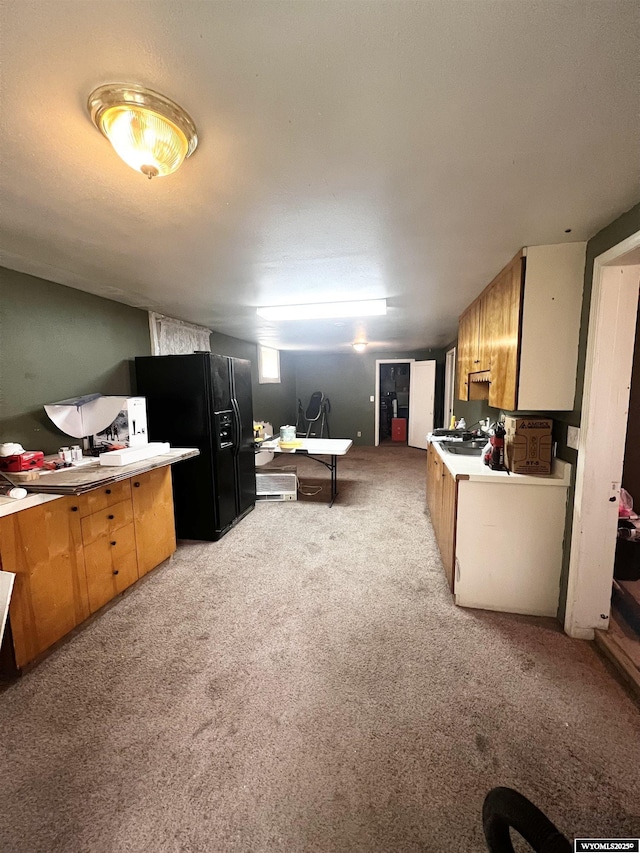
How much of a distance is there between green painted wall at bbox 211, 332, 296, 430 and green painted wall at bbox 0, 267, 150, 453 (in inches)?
71.1

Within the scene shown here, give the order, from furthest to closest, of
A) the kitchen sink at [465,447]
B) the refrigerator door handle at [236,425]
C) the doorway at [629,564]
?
the refrigerator door handle at [236,425] → the kitchen sink at [465,447] → the doorway at [629,564]

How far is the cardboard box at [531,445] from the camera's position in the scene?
6.69 ft

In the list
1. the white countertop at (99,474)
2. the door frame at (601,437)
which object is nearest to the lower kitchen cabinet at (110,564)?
the white countertop at (99,474)

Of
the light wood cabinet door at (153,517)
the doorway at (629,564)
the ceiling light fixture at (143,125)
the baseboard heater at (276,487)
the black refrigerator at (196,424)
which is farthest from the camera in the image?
the baseboard heater at (276,487)

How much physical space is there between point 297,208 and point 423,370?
5910mm

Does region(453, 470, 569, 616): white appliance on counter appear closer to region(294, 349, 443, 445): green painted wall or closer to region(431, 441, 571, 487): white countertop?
region(431, 441, 571, 487): white countertop

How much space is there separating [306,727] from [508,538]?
1.54m

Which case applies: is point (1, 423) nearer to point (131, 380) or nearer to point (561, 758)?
point (131, 380)

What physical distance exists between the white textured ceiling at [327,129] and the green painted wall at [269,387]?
3001 millimetres

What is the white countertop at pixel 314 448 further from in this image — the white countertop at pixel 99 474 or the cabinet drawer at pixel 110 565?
the cabinet drawer at pixel 110 565

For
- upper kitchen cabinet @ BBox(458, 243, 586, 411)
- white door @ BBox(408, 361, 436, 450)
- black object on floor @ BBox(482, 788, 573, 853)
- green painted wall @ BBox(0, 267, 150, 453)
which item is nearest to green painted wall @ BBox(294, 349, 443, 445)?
white door @ BBox(408, 361, 436, 450)

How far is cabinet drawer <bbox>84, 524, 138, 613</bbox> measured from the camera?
2062 mm

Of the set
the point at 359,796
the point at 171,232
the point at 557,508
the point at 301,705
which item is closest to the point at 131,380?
the point at 171,232

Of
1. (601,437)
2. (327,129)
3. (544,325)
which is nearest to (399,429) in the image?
(544,325)
